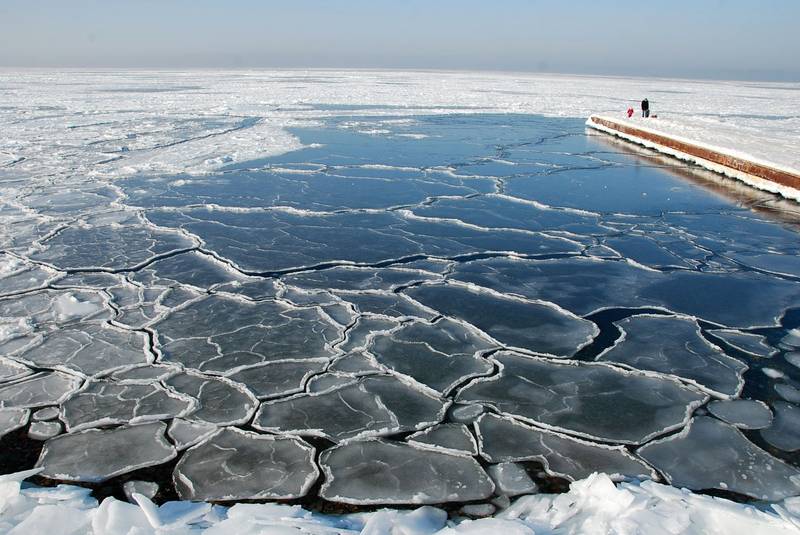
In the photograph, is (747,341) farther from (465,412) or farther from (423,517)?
(423,517)

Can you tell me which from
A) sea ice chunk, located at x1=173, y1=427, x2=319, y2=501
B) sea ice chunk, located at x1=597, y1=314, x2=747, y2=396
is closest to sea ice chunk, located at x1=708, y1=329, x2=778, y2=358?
sea ice chunk, located at x1=597, y1=314, x2=747, y2=396

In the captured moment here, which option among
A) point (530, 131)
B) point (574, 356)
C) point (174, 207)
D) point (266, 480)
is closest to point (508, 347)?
point (574, 356)

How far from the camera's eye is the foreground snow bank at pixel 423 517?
1857mm

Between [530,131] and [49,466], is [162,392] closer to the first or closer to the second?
[49,466]

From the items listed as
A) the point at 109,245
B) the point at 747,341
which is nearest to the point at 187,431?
the point at 747,341

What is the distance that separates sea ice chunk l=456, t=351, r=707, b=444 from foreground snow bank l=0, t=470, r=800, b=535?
497 mm

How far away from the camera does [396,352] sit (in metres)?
Answer: 3.28

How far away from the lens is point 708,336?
11.4 ft

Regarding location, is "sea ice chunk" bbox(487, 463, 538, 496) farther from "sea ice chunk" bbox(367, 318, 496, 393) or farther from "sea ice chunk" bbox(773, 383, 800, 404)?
"sea ice chunk" bbox(773, 383, 800, 404)

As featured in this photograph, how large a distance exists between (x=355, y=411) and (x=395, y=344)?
0.72m

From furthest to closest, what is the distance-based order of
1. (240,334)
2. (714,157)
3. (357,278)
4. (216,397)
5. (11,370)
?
(714,157) → (357,278) → (240,334) → (11,370) → (216,397)

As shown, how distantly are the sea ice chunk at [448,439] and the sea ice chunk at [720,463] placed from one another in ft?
2.41

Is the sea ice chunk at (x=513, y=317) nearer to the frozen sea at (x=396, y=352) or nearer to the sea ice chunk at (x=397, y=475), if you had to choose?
the frozen sea at (x=396, y=352)

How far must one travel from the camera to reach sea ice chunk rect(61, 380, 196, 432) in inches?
103
